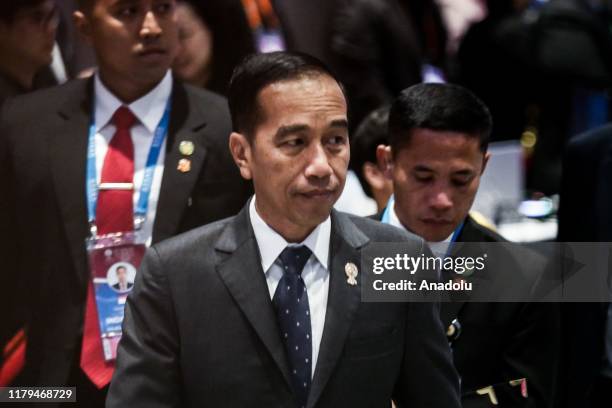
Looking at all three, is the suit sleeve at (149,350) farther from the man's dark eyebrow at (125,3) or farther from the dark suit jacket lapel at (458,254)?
the man's dark eyebrow at (125,3)

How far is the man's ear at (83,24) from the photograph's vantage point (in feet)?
9.53

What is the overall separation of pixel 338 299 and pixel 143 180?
2.60 feet

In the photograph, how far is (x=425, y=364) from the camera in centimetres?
218

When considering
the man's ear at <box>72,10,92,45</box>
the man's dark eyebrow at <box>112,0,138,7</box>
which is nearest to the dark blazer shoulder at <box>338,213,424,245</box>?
the man's dark eyebrow at <box>112,0,138,7</box>

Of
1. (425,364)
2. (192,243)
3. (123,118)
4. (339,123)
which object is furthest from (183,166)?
(425,364)

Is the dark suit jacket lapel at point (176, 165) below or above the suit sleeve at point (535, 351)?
above

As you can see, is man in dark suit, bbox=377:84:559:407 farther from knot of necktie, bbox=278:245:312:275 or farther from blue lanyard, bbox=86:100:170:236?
blue lanyard, bbox=86:100:170:236

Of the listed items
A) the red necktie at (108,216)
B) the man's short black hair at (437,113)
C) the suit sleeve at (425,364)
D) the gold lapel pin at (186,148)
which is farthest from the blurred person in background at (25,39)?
the suit sleeve at (425,364)

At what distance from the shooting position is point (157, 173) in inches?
110

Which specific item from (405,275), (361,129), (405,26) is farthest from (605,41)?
(405,275)

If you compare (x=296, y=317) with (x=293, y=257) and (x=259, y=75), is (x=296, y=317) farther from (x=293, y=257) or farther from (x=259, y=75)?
(x=259, y=75)

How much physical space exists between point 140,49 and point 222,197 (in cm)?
46

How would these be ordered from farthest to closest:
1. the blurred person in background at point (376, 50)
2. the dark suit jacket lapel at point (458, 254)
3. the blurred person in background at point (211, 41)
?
the blurred person in background at point (376, 50)
the blurred person in background at point (211, 41)
the dark suit jacket lapel at point (458, 254)

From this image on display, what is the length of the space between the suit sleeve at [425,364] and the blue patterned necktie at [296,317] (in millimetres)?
207
